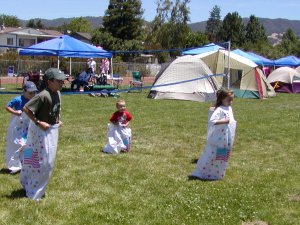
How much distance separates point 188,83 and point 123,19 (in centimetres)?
3972

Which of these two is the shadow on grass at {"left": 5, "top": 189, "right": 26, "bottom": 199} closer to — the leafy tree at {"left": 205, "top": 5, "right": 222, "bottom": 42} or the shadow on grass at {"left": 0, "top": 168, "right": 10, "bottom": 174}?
the shadow on grass at {"left": 0, "top": 168, "right": 10, "bottom": 174}

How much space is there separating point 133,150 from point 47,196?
3278mm

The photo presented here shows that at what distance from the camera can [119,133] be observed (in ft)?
29.7

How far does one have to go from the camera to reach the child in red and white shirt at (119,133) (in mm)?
8984

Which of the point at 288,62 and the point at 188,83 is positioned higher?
the point at 288,62

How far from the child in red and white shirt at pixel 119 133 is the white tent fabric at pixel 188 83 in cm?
1040

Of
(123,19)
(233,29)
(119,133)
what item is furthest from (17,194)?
(233,29)

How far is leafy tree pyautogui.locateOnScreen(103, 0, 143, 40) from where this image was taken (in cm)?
5753

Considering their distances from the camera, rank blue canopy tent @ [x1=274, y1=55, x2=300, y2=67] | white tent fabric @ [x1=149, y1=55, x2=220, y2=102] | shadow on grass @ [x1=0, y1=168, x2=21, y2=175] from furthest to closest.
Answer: blue canopy tent @ [x1=274, y1=55, x2=300, y2=67] < white tent fabric @ [x1=149, y1=55, x2=220, y2=102] < shadow on grass @ [x1=0, y1=168, x2=21, y2=175]

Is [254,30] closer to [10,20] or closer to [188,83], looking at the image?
[10,20]

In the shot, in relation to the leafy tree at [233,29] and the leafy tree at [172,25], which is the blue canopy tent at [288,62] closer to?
the leafy tree at [172,25]

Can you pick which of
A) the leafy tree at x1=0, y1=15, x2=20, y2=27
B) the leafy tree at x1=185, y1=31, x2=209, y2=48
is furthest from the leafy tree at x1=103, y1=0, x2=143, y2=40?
the leafy tree at x1=0, y1=15, x2=20, y2=27

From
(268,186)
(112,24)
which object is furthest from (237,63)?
(112,24)

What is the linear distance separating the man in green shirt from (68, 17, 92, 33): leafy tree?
109020 mm
